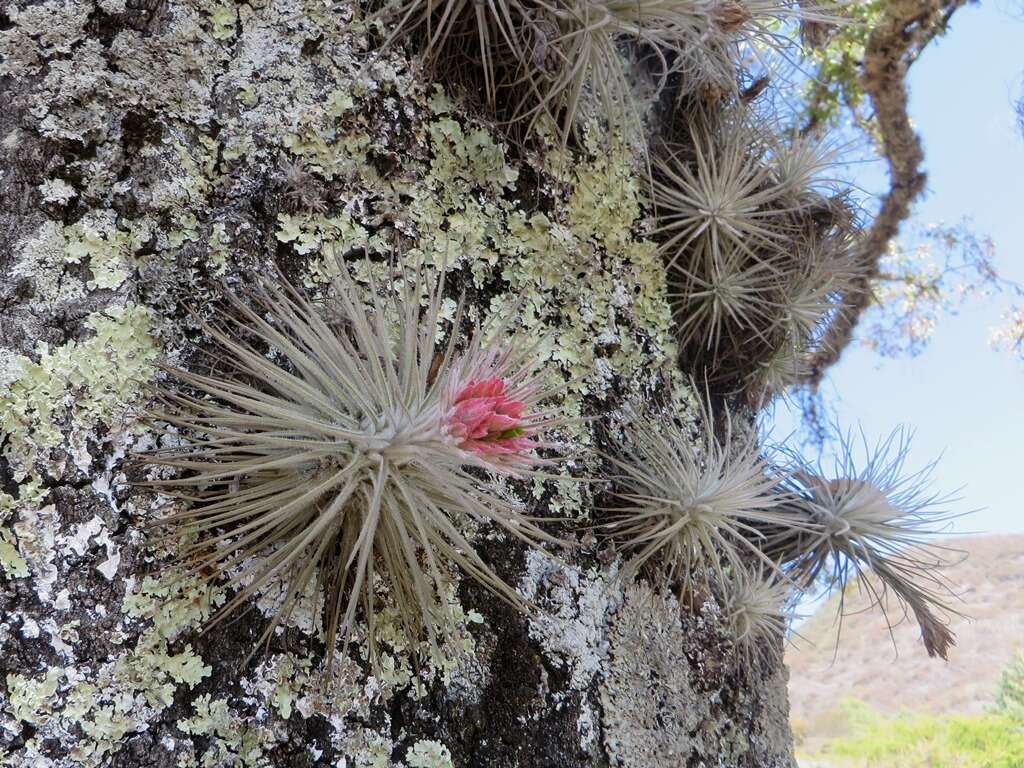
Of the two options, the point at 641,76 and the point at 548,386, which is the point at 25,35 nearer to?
the point at 548,386

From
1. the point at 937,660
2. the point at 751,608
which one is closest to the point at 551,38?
the point at 751,608

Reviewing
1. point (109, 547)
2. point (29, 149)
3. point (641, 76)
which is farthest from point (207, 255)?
point (641, 76)

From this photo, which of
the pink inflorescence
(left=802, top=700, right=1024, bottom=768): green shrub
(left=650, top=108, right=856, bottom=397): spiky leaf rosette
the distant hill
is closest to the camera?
the pink inflorescence

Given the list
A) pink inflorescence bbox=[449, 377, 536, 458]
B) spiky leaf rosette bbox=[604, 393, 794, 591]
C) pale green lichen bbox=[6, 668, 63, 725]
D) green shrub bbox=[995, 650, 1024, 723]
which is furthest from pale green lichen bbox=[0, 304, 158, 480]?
green shrub bbox=[995, 650, 1024, 723]

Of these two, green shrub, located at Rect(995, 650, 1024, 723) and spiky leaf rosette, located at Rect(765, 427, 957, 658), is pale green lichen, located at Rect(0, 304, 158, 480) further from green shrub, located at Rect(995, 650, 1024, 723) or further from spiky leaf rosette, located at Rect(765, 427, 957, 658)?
green shrub, located at Rect(995, 650, 1024, 723)

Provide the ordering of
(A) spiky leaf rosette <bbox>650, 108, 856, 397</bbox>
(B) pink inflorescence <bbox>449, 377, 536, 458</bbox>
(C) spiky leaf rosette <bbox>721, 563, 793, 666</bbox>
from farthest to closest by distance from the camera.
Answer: (A) spiky leaf rosette <bbox>650, 108, 856, 397</bbox>, (C) spiky leaf rosette <bbox>721, 563, 793, 666</bbox>, (B) pink inflorescence <bbox>449, 377, 536, 458</bbox>

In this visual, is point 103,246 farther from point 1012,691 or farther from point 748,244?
point 1012,691

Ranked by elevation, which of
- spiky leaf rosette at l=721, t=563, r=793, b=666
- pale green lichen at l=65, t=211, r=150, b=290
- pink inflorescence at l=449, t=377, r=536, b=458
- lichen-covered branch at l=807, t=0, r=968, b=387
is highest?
lichen-covered branch at l=807, t=0, r=968, b=387
